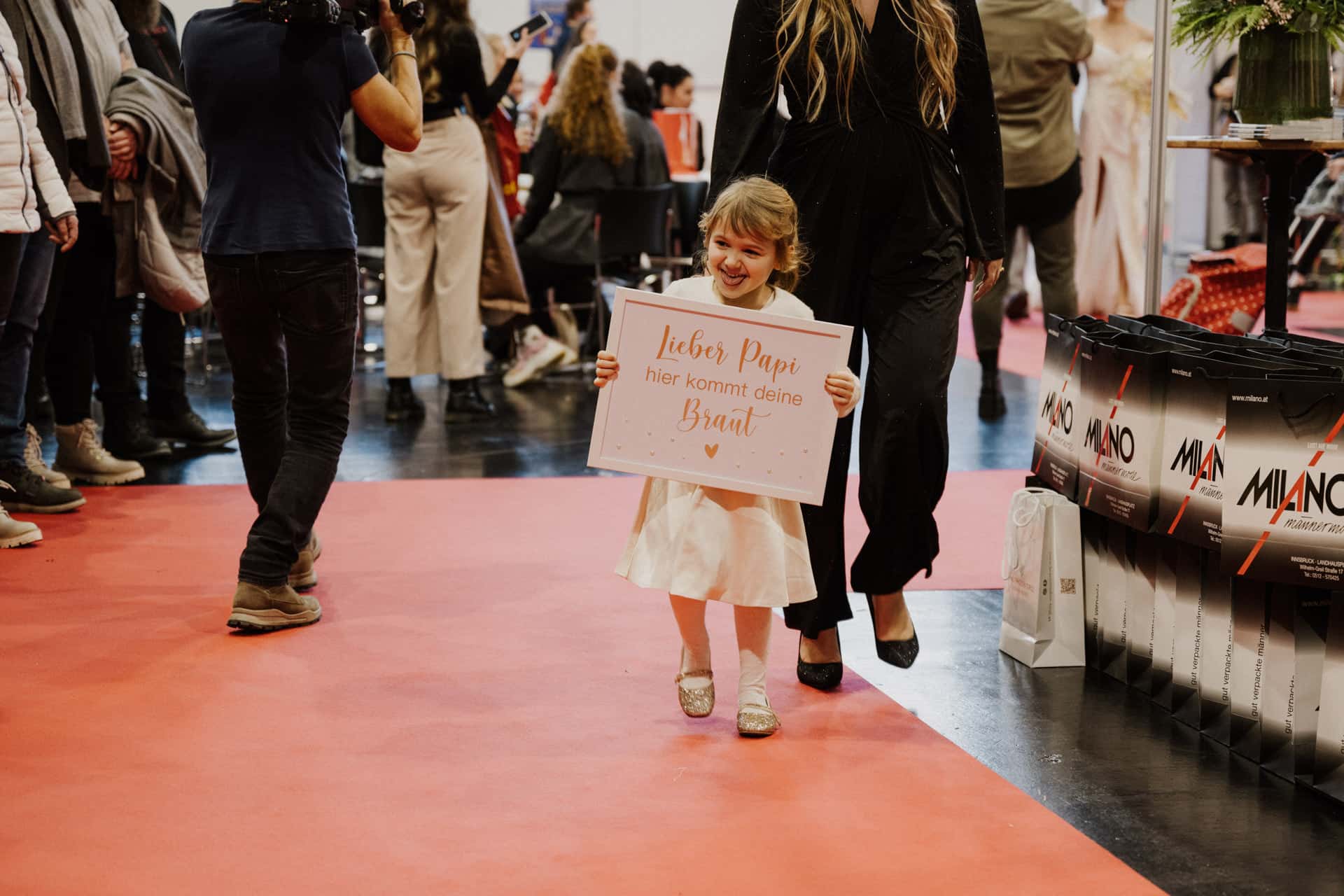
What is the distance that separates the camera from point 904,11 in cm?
275

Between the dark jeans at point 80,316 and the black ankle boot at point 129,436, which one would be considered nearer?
the dark jeans at point 80,316

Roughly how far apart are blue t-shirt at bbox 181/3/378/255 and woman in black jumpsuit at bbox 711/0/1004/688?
0.91 metres

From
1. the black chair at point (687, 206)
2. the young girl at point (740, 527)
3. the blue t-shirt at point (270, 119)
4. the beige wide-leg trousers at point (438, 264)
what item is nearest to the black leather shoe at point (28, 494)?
the blue t-shirt at point (270, 119)

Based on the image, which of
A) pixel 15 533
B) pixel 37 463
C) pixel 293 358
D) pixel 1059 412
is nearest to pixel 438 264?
pixel 37 463

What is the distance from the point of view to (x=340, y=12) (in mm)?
3127

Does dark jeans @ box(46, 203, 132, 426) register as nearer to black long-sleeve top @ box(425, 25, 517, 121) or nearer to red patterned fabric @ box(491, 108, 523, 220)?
black long-sleeve top @ box(425, 25, 517, 121)

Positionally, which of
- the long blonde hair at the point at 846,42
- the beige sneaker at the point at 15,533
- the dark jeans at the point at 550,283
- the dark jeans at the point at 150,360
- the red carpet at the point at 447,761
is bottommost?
the red carpet at the point at 447,761

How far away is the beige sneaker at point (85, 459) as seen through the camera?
4805 millimetres

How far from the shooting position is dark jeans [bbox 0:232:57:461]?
4105mm

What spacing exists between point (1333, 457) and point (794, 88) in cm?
116

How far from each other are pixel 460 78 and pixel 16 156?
238 centimetres

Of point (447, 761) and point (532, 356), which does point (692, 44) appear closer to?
point (532, 356)

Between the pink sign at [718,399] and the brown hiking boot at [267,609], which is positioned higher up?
the pink sign at [718,399]

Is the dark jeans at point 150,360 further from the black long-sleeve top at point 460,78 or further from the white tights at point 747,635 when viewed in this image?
the white tights at point 747,635
